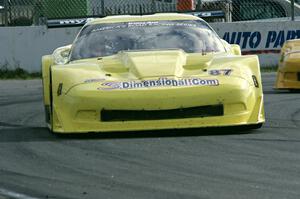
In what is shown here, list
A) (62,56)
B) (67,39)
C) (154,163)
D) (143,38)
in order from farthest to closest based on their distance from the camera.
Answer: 1. (67,39)
2. (62,56)
3. (143,38)
4. (154,163)

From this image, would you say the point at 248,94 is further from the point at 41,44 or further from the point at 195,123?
the point at 41,44

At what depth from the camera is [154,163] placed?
708cm

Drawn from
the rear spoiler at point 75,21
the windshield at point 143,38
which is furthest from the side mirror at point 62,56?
the rear spoiler at point 75,21

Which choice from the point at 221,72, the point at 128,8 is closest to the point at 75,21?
the point at 128,8

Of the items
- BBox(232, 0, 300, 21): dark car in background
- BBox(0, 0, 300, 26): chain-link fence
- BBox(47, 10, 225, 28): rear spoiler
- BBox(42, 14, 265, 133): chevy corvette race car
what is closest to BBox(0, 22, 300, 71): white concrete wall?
BBox(47, 10, 225, 28): rear spoiler

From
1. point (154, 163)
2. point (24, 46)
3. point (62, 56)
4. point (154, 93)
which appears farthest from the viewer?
point (24, 46)

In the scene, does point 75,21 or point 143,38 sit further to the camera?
point 75,21

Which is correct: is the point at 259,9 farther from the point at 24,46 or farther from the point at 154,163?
the point at 154,163

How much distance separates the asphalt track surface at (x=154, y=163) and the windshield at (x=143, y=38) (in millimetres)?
1039

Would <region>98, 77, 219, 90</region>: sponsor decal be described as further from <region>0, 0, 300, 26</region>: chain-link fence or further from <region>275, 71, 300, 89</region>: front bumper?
<region>0, 0, 300, 26</region>: chain-link fence

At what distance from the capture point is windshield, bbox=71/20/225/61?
966 cm

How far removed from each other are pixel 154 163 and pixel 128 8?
46.7 feet

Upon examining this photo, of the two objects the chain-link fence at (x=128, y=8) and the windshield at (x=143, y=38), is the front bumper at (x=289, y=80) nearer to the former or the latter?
the windshield at (x=143, y=38)

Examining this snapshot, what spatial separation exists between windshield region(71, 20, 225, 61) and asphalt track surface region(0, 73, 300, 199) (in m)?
1.04
